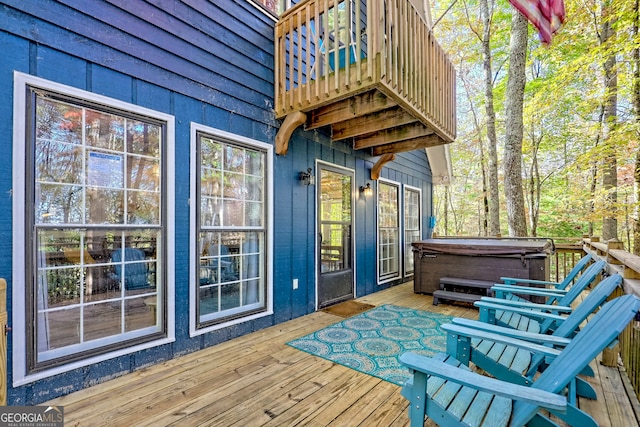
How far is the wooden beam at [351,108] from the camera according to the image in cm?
334

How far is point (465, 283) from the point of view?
15.5 feet

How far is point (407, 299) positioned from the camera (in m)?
5.08

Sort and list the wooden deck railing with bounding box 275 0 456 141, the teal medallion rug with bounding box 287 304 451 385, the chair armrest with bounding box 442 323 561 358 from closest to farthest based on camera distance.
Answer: the chair armrest with bounding box 442 323 561 358 → the teal medallion rug with bounding box 287 304 451 385 → the wooden deck railing with bounding box 275 0 456 141

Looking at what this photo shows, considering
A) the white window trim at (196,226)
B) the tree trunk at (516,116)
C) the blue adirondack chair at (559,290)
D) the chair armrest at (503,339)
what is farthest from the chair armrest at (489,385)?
the tree trunk at (516,116)

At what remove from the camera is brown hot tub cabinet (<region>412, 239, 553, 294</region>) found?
4395mm

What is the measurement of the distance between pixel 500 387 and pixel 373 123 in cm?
347

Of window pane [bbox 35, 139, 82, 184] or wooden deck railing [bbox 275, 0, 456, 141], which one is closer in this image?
window pane [bbox 35, 139, 82, 184]

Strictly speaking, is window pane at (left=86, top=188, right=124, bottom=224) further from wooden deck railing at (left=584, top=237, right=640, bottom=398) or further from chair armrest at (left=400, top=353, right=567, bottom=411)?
wooden deck railing at (left=584, top=237, right=640, bottom=398)

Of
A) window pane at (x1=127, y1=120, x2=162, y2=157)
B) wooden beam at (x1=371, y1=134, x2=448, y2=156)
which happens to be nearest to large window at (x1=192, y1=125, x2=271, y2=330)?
window pane at (x1=127, y1=120, x2=162, y2=157)

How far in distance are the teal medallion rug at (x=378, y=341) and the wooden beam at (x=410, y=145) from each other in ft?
8.34

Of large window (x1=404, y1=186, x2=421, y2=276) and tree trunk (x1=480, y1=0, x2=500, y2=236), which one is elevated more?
tree trunk (x1=480, y1=0, x2=500, y2=236)

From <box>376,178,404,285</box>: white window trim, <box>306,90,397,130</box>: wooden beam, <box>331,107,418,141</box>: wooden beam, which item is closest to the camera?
<box>306,90,397,130</box>: wooden beam

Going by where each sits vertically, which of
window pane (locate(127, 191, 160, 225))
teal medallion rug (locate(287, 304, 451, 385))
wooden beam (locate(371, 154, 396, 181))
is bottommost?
teal medallion rug (locate(287, 304, 451, 385))

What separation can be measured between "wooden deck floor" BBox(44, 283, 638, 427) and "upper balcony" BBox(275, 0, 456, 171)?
2.40 meters
